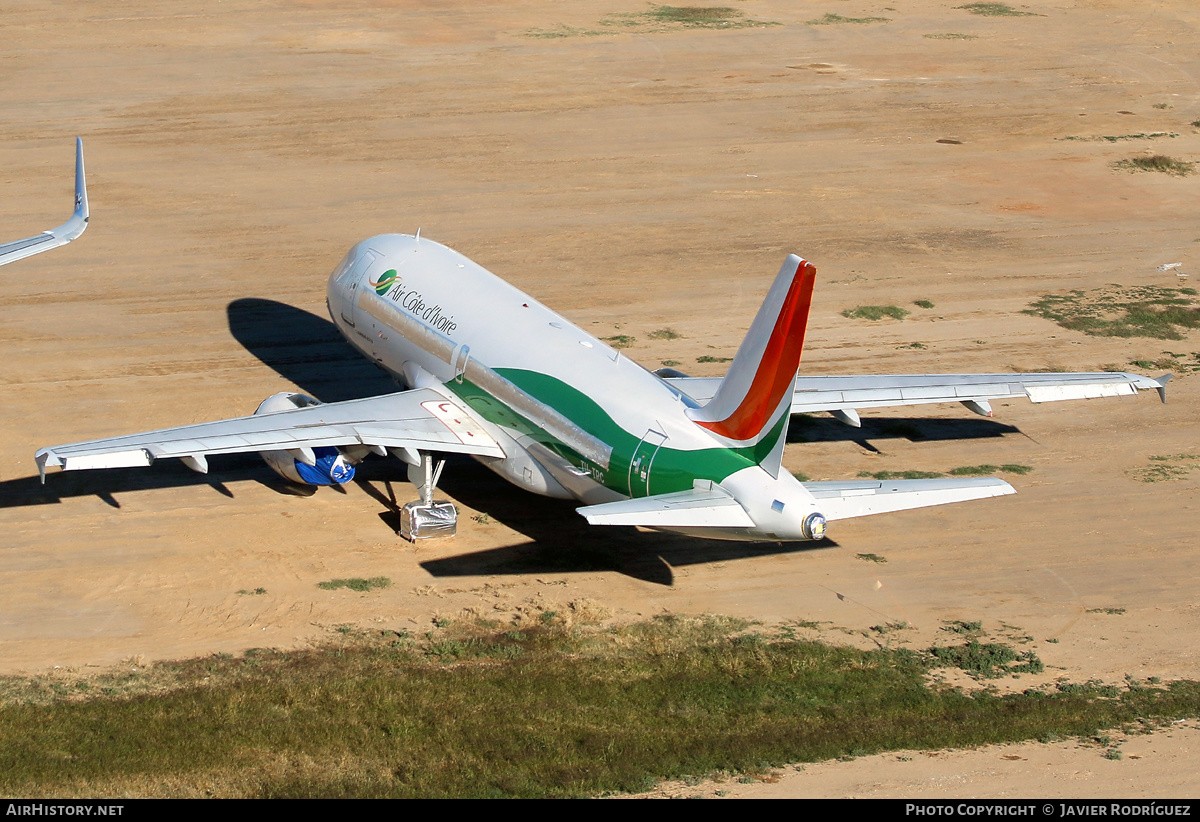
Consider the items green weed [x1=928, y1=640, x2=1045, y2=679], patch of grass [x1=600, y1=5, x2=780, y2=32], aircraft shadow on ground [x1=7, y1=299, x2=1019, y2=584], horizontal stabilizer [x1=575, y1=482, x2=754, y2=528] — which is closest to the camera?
horizontal stabilizer [x1=575, y1=482, x2=754, y2=528]

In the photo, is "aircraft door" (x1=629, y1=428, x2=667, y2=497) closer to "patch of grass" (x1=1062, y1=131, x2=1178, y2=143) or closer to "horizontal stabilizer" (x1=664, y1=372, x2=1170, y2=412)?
"horizontal stabilizer" (x1=664, y1=372, x2=1170, y2=412)

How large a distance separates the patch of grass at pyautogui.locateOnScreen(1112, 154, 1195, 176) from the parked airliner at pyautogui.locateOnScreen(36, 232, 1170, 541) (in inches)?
1345

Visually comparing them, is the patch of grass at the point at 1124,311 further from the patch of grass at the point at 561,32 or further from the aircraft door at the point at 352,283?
the patch of grass at the point at 561,32

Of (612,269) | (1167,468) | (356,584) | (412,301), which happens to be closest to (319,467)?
(356,584)

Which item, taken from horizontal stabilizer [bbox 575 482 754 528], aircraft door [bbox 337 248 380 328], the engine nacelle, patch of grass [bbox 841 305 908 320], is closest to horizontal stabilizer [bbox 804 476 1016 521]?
horizontal stabilizer [bbox 575 482 754 528]

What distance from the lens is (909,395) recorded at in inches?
1480

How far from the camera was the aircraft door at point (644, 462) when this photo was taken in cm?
3122

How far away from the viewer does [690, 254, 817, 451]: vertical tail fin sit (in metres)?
28.0

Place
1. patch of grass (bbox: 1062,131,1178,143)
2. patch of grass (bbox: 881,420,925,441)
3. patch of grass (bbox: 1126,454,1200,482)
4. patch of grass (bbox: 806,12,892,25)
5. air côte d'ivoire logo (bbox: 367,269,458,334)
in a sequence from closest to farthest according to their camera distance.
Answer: air côte d'ivoire logo (bbox: 367,269,458,334) → patch of grass (bbox: 1126,454,1200,482) → patch of grass (bbox: 881,420,925,441) → patch of grass (bbox: 1062,131,1178,143) → patch of grass (bbox: 806,12,892,25)

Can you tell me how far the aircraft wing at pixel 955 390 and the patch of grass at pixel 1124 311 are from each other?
12542 mm

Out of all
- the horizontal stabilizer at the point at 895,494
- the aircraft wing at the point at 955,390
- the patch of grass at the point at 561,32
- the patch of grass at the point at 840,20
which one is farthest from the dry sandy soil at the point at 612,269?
the horizontal stabilizer at the point at 895,494

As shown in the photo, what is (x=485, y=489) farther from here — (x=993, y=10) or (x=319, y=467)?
(x=993, y=10)
